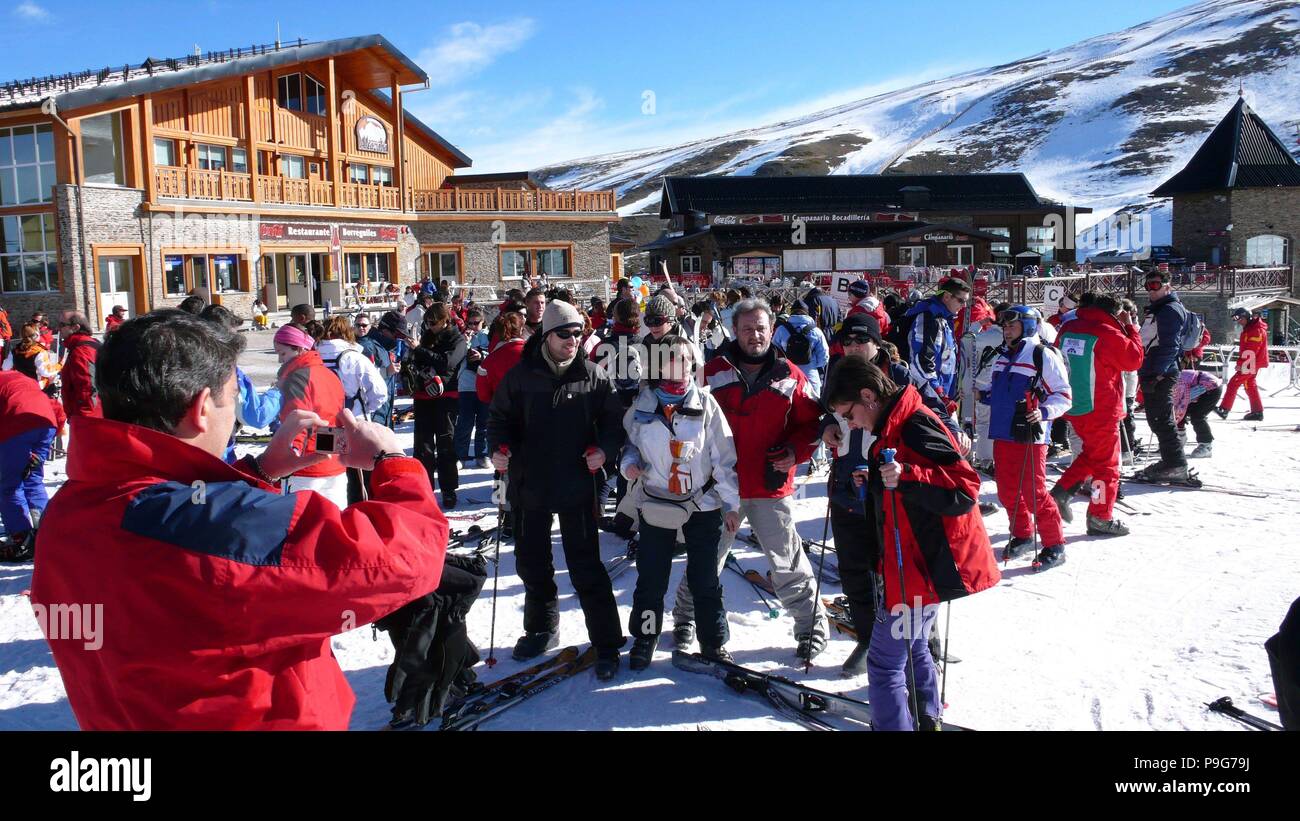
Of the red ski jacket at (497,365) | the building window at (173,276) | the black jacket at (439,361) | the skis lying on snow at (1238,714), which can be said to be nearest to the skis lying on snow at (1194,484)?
the skis lying on snow at (1238,714)

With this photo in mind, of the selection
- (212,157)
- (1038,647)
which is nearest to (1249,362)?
(1038,647)

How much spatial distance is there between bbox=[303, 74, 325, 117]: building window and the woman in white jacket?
30925 millimetres

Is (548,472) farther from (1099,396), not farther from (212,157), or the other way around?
(212,157)

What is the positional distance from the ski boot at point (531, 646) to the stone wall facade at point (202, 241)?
2351 centimetres

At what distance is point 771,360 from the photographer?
4.91m

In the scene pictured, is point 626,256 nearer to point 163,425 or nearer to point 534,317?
point 534,317

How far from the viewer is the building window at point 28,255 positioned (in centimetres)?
2373

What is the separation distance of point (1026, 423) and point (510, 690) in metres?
3.94

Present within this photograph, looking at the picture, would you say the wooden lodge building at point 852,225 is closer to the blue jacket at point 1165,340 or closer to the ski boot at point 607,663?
the blue jacket at point 1165,340
